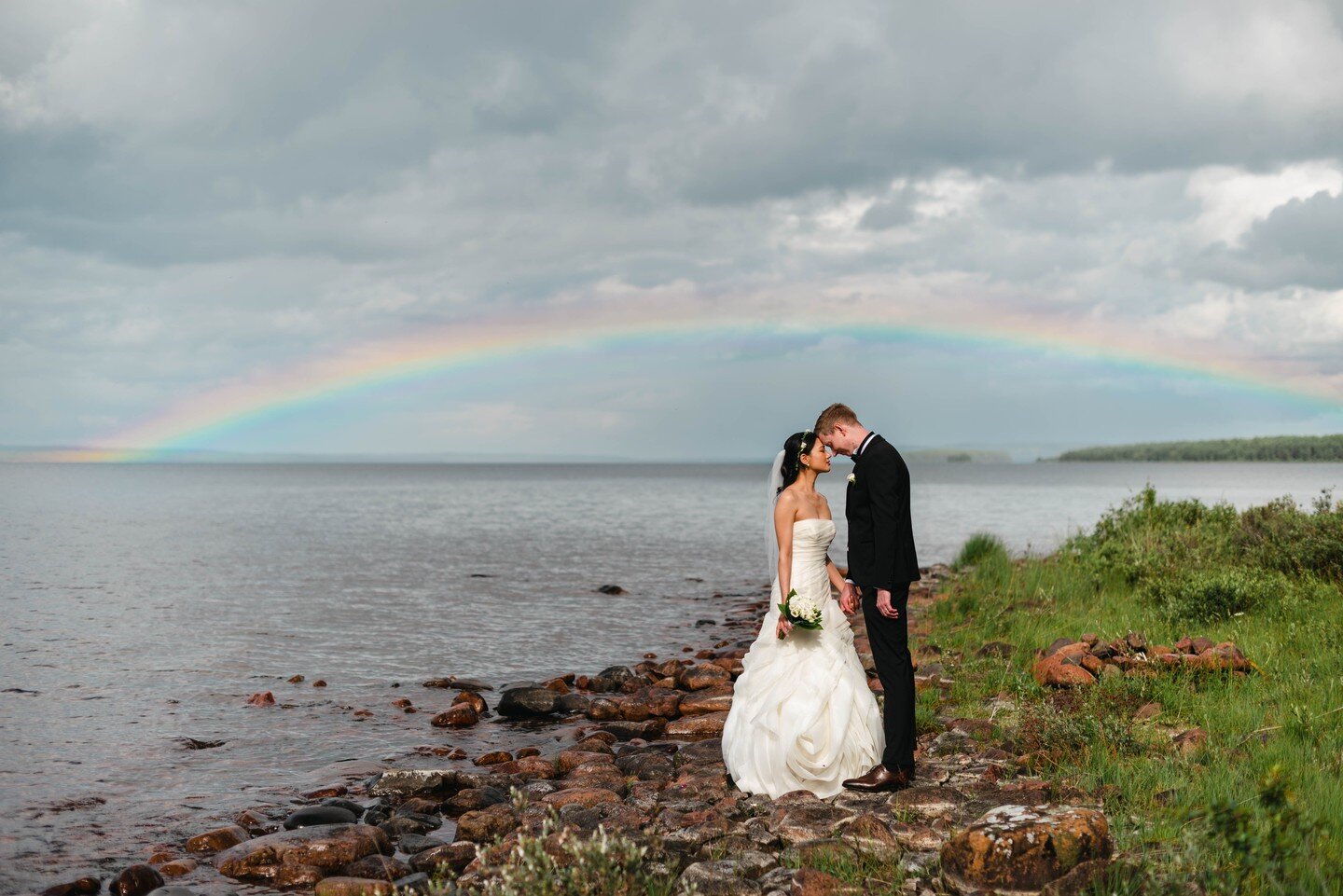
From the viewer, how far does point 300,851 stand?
8.59 m

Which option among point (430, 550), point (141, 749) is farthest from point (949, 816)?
point (430, 550)

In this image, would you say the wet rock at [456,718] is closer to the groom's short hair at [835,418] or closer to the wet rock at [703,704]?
the wet rock at [703,704]

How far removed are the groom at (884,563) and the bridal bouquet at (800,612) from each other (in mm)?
408

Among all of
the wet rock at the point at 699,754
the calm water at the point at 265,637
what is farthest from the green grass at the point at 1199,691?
the calm water at the point at 265,637

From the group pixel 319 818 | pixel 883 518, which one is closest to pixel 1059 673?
pixel 883 518

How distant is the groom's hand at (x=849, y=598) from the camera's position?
351 inches

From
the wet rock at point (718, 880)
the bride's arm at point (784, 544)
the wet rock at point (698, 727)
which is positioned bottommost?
the wet rock at point (698, 727)

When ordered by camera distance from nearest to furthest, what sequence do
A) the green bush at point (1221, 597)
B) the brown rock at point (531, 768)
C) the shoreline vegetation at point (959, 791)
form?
the shoreline vegetation at point (959, 791), the brown rock at point (531, 768), the green bush at point (1221, 597)

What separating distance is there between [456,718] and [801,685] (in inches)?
282

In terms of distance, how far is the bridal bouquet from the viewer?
895 cm

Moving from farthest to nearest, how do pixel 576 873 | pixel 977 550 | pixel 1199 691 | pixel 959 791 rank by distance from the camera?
pixel 977 550 → pixel 1199 691 → pixel 959 791 → pixel 576 873

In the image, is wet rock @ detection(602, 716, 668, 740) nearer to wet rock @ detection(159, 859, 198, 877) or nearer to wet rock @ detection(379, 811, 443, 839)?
wet rock @ detection(379, 811, 443, 839)

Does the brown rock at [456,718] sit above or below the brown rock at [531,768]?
below

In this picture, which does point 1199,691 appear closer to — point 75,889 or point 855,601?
point 855,601
